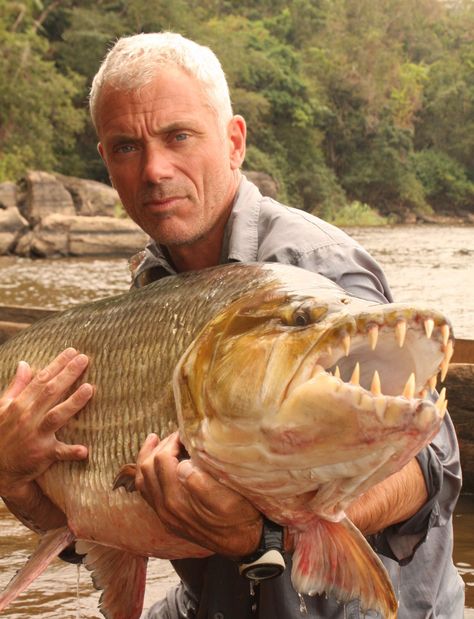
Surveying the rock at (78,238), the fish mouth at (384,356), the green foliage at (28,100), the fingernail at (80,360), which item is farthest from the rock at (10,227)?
the fish mouth at (384,356)

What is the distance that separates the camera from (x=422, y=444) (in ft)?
5.51

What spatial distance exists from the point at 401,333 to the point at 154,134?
1388 mm

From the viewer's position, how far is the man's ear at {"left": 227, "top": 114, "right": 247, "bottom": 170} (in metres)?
2.99

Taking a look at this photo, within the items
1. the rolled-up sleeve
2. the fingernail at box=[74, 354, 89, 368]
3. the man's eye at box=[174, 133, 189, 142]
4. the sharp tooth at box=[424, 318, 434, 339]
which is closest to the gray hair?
the man's eye at box=[174, 133, 189, 142]

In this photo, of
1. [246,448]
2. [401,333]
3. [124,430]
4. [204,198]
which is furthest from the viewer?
[204,198]

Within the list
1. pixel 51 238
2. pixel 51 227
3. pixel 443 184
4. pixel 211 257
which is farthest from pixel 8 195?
pixel 443 184

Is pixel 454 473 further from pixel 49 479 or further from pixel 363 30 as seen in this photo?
pixel 363 30

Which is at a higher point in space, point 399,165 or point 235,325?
point 235,325

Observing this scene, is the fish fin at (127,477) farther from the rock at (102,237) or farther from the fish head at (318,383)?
the rock at (102,237)

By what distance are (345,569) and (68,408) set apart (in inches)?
33.1

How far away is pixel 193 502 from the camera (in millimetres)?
1992

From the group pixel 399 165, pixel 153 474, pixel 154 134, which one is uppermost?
pixel 154 134

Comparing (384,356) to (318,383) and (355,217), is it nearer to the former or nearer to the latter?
(318,383)

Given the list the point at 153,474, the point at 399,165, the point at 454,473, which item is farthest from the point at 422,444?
the point at 399,165
